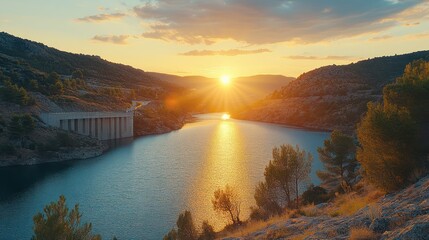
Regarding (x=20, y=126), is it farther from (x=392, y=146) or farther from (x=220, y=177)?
(x=392, y=146)

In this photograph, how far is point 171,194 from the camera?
192ft

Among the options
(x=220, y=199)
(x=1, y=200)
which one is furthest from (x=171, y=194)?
(x=1, y=200)

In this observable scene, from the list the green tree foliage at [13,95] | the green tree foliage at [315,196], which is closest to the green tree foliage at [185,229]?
the green tree foliage at [315,196]

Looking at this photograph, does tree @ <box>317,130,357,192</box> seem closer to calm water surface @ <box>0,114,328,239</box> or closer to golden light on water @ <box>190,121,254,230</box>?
calm water surface @ <box>0,114,328,239</box>

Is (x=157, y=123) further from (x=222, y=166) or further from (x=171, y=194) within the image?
(x=171, y=194)

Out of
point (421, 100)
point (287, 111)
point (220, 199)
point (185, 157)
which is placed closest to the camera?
point (421, 100)

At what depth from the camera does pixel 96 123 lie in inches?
4840

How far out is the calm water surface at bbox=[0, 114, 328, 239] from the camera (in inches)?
1852

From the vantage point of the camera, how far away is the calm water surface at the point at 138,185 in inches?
1852

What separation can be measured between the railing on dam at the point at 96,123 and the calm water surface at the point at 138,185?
18.3 m

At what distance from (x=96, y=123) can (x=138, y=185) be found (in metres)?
64.6

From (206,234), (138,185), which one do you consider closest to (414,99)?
(206,234)

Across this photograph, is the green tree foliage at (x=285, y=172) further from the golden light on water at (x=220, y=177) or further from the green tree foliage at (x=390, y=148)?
the green tree foliage at (x=390, y=148)

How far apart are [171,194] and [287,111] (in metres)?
141
